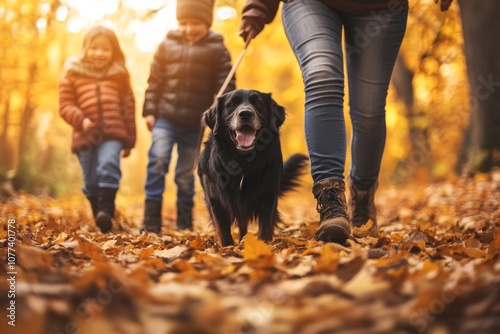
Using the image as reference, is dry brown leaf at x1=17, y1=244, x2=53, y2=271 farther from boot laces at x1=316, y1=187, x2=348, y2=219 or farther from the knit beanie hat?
the knit beanie hat

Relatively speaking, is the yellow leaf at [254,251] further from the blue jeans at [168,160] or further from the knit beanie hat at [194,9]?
the knit beanie hat at [194,9]

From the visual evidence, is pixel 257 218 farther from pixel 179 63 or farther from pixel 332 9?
pixel 179 63

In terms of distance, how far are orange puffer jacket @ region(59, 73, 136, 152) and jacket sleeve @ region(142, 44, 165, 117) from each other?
294mm

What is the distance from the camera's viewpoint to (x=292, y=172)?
3908 mm

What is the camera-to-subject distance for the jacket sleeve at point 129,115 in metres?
5.26

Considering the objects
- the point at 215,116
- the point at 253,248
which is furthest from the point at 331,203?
the point at 215,116

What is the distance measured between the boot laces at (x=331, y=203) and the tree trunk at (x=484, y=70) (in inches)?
215

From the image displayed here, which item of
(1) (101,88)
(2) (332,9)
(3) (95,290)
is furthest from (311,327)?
(1) (101,88)

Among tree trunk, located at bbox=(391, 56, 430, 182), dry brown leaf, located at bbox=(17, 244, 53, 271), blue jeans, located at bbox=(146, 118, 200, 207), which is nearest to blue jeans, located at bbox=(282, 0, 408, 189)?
dry brown leaf, located at bbox=(17, 244, 53, 271)

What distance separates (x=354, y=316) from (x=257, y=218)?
204 centimetres

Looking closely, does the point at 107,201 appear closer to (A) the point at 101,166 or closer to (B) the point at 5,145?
(A) the point at 101,166

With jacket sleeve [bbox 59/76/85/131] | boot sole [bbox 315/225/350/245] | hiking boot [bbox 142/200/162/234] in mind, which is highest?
jacket sleeve [bbox 59/76/85/131]

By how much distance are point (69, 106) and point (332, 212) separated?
3.55 meters

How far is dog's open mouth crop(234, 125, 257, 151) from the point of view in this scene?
3049 millimetres
